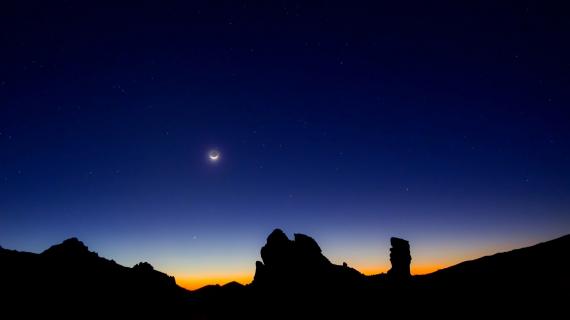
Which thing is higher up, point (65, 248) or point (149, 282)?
point (65, 248)

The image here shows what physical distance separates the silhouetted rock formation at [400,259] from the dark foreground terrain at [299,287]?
20 cm

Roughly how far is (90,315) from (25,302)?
7.79m

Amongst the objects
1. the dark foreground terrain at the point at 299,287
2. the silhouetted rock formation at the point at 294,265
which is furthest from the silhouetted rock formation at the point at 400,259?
the silhouetted rock formation at the point at 294,265

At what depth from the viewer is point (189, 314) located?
6738cm

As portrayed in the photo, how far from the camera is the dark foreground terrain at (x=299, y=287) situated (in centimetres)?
4359

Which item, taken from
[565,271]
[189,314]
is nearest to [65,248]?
[189,314]

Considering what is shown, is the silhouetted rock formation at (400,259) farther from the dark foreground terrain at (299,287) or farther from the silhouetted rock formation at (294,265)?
the silhouetted rock formation at (294,265)

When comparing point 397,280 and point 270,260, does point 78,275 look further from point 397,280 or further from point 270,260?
point 397,280

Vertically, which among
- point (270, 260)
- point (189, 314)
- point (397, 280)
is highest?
point (270, 260)

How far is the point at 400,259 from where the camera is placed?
7162cm

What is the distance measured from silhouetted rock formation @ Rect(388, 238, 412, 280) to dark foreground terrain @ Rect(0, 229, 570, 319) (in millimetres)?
202

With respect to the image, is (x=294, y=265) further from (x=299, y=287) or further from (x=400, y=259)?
(x=400, y=259)

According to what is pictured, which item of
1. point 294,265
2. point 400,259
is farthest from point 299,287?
point 400,259

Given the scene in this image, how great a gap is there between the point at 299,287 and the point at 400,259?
846 inches
